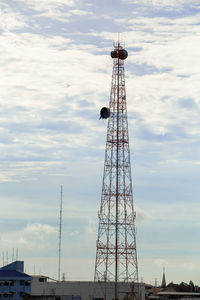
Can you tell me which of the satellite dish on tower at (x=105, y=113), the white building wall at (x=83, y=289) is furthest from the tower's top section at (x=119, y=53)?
the white building wall at (x=83, y=289)

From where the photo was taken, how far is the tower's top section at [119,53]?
4695 inches

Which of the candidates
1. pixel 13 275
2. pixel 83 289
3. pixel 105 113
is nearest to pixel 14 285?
pixel 13 275

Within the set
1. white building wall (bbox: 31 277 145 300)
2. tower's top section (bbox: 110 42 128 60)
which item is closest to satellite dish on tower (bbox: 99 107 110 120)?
tower's top section (bbox: 110 42 128 60)

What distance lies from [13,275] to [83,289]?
1821 centimetres

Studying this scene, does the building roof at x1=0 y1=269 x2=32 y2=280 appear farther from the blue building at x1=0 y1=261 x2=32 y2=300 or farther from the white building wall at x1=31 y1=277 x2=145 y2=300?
the white building wall at x1=31 y1=277 x2=145 y2=300

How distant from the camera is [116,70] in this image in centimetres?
11975

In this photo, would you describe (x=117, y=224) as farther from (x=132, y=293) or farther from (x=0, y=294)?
(x=0, y=294)

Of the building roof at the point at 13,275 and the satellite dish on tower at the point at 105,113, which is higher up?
the satellite dish on tower at the point at 105,113

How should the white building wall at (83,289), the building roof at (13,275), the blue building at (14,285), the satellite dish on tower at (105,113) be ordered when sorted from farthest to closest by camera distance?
the building roof at (13,275)
the blue building at (14,285)
the white building wall at (83,289)
the satellite dish on tower at (105,113)

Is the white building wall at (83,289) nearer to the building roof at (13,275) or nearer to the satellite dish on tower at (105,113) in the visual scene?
the building roof at (13,275)

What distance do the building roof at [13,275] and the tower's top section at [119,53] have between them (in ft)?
195

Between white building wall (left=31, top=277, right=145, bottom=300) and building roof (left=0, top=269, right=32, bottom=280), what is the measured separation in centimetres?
334

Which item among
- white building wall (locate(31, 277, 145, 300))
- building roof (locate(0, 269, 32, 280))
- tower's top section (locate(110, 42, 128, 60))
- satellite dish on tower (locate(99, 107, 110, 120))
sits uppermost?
tower's top section (locate(110, 42, 128, 60))

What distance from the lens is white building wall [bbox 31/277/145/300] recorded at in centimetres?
12594
